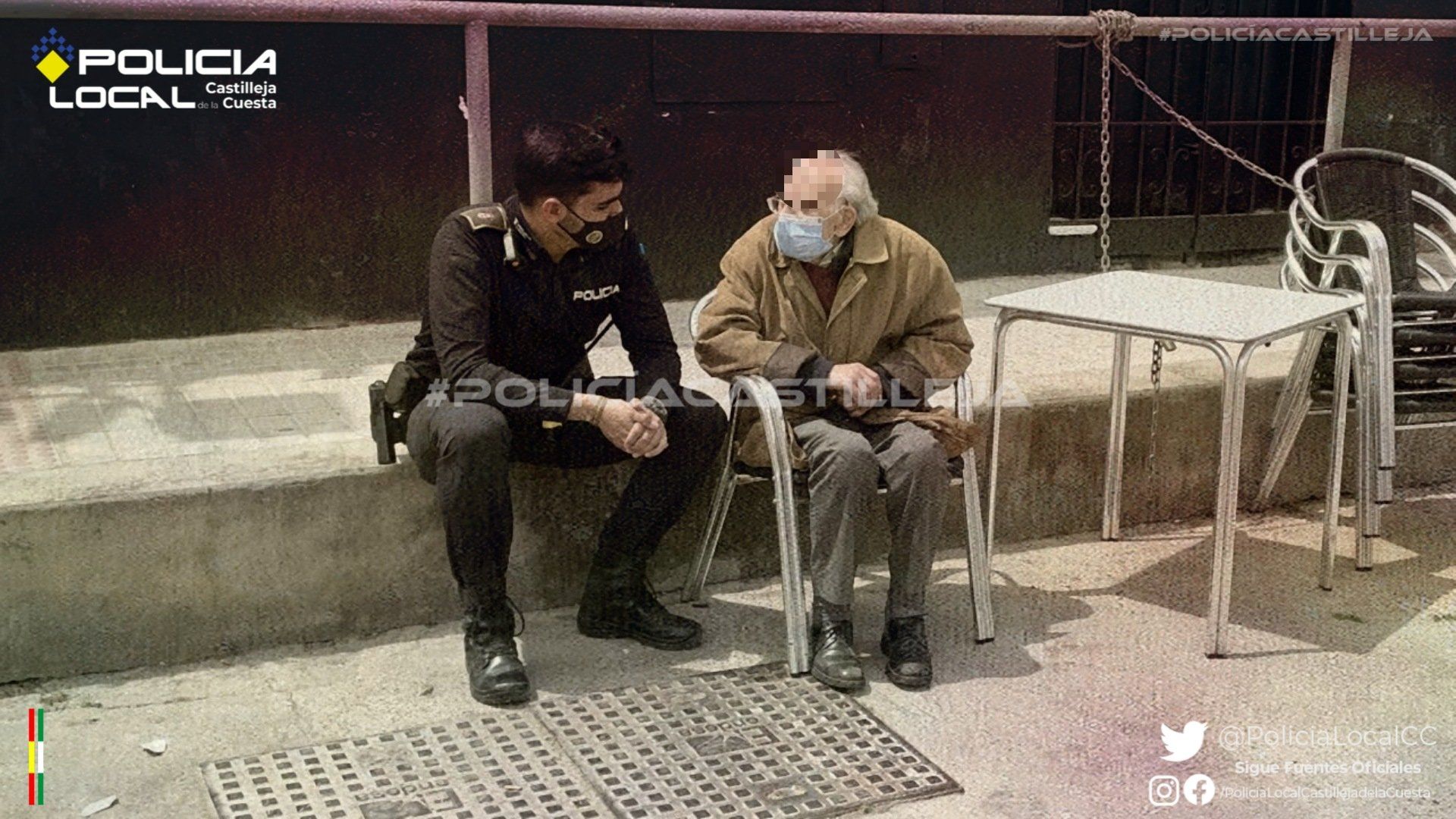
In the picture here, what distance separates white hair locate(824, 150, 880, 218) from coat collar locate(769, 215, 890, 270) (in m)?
0.03

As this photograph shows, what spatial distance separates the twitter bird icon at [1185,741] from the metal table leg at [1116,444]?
1.35 m

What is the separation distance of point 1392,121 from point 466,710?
6442 millimetres

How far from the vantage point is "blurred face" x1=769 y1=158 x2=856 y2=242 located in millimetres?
3996

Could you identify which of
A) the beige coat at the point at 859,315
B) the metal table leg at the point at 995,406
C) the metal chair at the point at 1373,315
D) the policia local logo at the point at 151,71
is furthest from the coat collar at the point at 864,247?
the policia local logo at the point at 151,71

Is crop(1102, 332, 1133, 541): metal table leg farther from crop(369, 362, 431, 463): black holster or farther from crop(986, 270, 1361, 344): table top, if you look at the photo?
crop(369, 362, 431, 463): black holster

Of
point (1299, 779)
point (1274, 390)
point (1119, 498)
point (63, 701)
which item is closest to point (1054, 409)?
point (1119, 498)

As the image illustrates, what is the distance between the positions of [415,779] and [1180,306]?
236 centimetres

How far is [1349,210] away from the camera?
509cm

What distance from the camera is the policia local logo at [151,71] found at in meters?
5.81

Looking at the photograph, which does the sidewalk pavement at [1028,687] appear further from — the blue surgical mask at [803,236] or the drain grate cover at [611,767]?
the blue surgical mask at [803,236]

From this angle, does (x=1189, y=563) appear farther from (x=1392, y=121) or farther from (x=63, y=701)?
(x=1392, y=121)

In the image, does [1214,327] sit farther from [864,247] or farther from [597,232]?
[597,232]

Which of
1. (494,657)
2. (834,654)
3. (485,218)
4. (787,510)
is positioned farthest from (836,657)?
(485,218)

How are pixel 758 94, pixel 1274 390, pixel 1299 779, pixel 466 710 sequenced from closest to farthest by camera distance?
pixel 1299 779, pixel 466 710, pixel 1274 390, pixel 758 94
